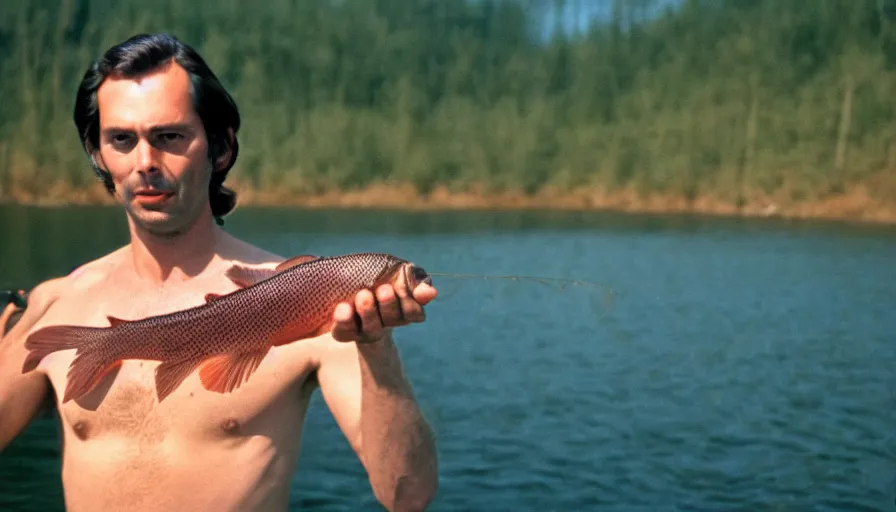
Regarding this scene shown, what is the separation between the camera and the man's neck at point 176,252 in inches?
124

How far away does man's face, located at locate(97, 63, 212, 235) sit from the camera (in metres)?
2.95

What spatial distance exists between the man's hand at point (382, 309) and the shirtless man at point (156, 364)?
0.41 meters

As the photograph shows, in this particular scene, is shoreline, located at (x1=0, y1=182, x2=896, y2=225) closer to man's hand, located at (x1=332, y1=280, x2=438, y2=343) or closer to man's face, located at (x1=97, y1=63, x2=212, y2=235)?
man's face, located at (x1=97, y1=63, x2=212, y2=235)

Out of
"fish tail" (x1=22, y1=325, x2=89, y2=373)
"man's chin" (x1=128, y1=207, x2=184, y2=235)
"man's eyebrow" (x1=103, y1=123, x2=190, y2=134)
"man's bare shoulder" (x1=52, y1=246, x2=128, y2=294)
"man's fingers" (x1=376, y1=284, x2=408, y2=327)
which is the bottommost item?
"fish tail" (x1=22, y1=325, x2=89, y2=373)

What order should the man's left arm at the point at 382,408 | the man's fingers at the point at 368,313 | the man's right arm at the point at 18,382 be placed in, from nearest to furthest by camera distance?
1. the man's fingers at the point at 368,313
2. the man's left arm at the point at 382,408
3. the man's right arm at the point at 18,382

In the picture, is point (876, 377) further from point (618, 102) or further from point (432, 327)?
point (618, 102)

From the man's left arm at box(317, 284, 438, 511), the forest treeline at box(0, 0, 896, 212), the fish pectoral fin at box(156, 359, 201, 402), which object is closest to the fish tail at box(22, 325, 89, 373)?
the fish pectoral fin at box(156, 359, 201, 402)

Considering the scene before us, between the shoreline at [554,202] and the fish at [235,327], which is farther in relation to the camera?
the shoreline at [554,202]

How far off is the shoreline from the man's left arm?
63.3 metres

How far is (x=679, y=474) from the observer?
15.7 metres

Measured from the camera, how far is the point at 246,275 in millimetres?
2793

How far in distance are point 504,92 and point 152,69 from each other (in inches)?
3528

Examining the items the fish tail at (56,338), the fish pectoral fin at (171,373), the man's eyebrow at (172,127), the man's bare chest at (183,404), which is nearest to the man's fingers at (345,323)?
the fish pectoral fin at (171,373)

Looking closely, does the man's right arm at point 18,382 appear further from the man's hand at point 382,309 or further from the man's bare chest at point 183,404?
the man's hand at point 382,309
